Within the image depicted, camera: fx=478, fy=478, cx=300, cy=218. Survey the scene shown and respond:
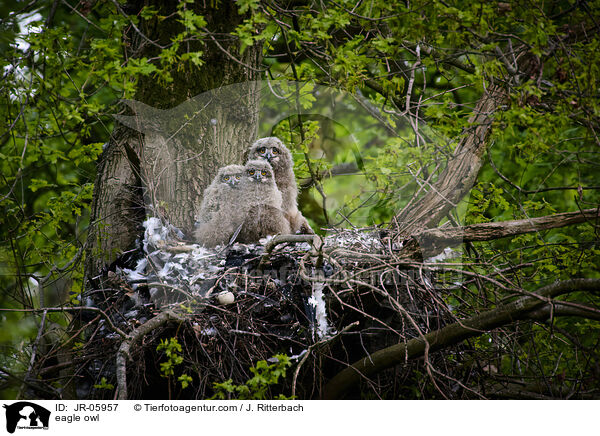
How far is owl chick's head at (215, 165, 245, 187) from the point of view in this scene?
3377 millimetres

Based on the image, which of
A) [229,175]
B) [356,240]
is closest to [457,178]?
[356,240]

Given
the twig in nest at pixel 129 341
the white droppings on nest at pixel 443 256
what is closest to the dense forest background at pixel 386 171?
the white droppings on nest at pixel 443 256

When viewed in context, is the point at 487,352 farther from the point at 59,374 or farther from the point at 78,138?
the point at 78,138

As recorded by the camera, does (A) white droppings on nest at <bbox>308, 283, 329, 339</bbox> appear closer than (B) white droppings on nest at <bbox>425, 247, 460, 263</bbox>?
Yes

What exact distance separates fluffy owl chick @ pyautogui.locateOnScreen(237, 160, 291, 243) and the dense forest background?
0.95 feet

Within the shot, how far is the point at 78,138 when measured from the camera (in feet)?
10.9

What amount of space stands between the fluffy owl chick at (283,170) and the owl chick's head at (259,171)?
0.36 ft

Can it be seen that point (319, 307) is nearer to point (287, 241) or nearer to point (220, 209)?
point (287, 241)

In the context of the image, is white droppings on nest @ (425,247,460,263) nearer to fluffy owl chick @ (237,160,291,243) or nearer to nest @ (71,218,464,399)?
nest @ (71,218,464,399)

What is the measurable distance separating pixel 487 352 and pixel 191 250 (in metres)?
1.92

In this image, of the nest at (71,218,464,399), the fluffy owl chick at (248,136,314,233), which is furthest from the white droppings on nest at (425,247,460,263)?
the fluffy owl chick at (248,136,314,233)
